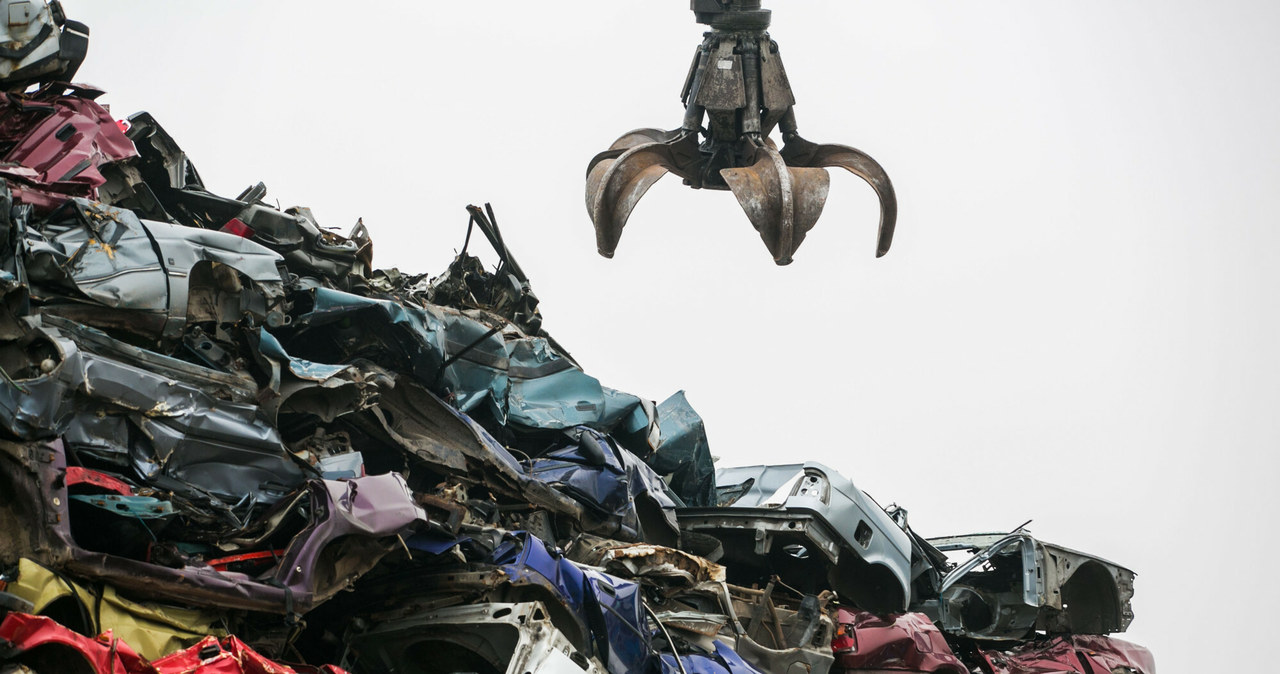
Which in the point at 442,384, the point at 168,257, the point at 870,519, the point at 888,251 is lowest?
the point at 870,519

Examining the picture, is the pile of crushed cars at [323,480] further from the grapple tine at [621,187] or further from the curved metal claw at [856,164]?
the curved metal claw at [856,164]

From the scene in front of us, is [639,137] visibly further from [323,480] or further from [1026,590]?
[1026,590]

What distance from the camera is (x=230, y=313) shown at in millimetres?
8711

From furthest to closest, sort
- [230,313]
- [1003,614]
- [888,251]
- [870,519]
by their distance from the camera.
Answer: [1003,614]
[870,519]
[230,313]
[888,251]

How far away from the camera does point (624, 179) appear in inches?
225

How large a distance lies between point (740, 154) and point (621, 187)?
600 mm

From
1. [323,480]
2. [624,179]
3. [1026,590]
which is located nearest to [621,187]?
[624,179]

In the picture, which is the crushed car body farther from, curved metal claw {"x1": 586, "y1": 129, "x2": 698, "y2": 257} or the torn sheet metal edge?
curved metal claw {"x1": 586, "y1": 129, "x2": 698, "y2": 257}

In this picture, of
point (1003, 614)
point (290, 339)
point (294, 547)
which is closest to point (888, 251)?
point (294, 547)

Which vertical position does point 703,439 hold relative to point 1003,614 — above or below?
above

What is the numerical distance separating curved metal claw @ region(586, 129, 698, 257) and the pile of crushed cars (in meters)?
2.77

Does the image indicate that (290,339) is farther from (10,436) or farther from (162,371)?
(10,436)

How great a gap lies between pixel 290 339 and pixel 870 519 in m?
5.64

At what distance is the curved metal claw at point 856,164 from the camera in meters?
6.08
